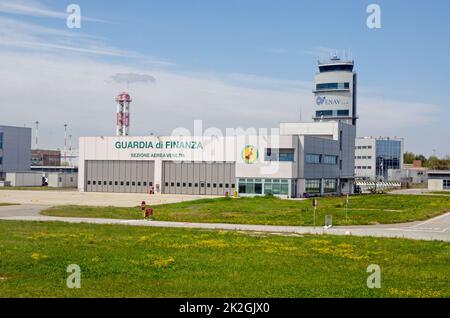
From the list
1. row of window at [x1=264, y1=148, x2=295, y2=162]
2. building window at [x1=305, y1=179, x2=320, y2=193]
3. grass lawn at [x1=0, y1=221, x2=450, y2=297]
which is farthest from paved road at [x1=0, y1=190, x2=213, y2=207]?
grass lawn at [x1=0, y1=221, x2=450, y2=297]

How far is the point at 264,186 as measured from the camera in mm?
86562

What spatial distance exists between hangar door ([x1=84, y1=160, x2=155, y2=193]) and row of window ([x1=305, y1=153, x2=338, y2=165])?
25321mm

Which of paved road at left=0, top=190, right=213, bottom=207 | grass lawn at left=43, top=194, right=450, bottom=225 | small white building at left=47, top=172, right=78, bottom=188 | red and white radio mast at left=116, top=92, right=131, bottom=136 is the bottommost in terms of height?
paved road at left=0, top=190, right=213, bottom=207

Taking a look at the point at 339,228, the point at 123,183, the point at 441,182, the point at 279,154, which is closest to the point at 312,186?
the point at 279,154

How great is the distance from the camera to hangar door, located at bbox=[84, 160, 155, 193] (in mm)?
97750

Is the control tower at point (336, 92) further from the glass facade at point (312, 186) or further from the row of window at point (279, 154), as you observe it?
the row of window at point (279, 154)

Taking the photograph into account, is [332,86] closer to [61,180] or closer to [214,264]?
[61,180]

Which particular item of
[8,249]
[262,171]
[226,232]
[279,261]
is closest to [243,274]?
[279,261]

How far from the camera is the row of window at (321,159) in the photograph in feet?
295

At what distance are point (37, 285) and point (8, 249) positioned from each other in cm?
903

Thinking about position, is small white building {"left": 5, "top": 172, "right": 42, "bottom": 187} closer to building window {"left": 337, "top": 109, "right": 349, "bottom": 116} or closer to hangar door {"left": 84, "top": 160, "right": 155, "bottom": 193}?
hangar door {"left": 84, "top": 160, "right": 155, "bottom": 193}

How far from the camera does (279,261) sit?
2555 centimetres

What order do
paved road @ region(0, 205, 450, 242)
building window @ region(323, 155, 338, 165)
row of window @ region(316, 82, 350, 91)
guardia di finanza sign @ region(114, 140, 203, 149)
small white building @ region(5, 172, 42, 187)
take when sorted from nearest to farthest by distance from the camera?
paved road @ region(0, 205, 450, 242), guardia di finanza sign @ region(114, 140, 203, 149), building window @ region(323, 155, 338, 165), small white building @ region(5, 172, 42, 187), row of window @ region(316, 82, 350, 91)
